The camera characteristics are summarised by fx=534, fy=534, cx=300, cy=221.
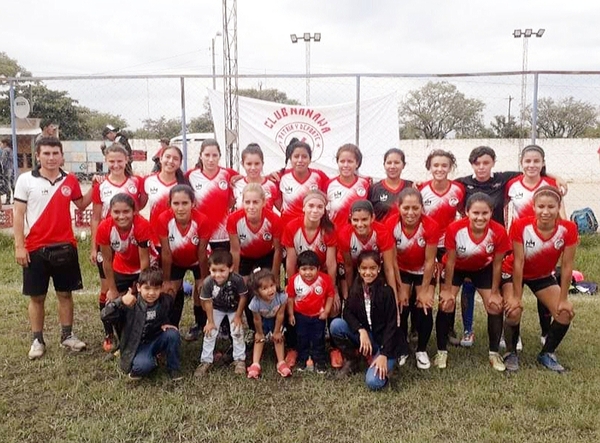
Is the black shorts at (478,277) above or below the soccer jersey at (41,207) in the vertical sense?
below

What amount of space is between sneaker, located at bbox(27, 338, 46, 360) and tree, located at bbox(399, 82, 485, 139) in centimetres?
2545

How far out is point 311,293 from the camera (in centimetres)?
428

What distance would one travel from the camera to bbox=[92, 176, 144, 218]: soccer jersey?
4684mm

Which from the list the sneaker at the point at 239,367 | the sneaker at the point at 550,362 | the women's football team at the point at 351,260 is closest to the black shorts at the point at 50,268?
the women's football team at the point at 351,260

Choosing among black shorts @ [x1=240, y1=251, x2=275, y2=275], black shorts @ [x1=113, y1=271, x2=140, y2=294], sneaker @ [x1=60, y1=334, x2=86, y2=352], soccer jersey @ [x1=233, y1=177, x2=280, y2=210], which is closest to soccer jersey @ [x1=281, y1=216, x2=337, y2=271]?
black shorts @ [x1=240, y1=251, x2=275, y2=275]

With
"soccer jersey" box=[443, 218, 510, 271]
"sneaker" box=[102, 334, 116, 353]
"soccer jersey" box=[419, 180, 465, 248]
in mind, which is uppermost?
"soccer jersey" box=[419, 180, 465, 248]

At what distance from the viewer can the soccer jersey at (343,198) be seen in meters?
4.75

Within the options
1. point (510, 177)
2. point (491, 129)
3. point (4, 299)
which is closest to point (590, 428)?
point (510, 177)

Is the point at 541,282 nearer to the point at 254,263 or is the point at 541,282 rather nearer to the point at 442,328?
the point at 442,328

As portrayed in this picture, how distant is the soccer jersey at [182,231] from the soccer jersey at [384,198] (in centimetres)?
149

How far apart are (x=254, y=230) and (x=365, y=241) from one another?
3.04 ft

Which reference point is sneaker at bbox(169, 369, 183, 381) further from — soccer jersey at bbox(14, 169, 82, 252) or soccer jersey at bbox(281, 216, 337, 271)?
soccer jersey at bbox(14, 169, 82, 252)

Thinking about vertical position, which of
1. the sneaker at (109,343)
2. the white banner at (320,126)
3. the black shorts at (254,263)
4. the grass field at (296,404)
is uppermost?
the white banner at (320,126)

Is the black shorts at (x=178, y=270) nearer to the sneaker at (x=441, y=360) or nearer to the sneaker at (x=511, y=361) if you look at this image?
the sneaker at (x=441, y=360)
